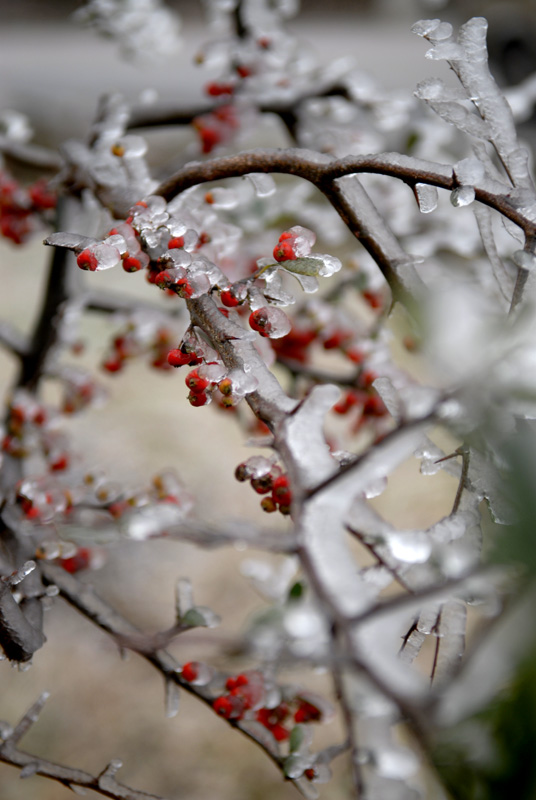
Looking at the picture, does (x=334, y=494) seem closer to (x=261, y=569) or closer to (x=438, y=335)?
(x=438, y=335)

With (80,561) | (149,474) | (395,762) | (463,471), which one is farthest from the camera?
(149,474)

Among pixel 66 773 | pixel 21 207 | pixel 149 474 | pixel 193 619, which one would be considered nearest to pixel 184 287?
pixel 193 619

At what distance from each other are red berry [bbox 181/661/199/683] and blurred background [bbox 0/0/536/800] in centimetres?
3

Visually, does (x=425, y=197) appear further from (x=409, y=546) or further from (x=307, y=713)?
(x=307, y=713)

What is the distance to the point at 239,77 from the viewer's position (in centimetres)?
84

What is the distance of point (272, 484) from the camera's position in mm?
392

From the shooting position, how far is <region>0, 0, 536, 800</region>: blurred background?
110 centimetres

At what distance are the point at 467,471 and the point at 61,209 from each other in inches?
21.8

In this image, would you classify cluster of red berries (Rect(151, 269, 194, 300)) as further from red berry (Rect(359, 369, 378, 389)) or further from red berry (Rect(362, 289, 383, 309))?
red berry (Rect(362, 289, 383, 309))

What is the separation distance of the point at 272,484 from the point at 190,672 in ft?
0.66

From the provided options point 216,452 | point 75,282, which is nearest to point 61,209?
point 75,282

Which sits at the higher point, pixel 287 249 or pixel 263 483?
pixel 287 249

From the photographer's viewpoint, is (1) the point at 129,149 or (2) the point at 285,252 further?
(1) the point at 129,149

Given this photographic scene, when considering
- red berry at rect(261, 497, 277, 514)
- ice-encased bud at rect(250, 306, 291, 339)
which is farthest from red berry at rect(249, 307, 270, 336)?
red berry at rect(261, 497, 277, 514)
